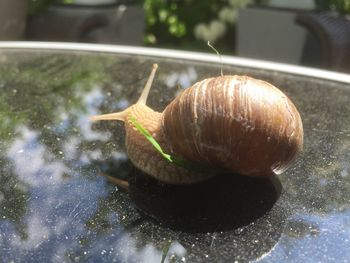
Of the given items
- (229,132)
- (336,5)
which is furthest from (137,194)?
(336,5)

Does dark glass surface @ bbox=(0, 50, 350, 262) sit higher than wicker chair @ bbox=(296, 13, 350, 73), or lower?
higher

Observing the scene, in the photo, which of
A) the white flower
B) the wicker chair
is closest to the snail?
the wicker chair

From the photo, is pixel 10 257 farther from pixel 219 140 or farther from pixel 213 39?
pixel 213 39

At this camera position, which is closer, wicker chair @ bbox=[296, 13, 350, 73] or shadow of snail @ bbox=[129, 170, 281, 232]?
shadow of snail @ bbox=[129, 170, 281, 232]

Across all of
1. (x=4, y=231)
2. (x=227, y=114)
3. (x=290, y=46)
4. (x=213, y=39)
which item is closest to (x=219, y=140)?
(x=227, y=114)

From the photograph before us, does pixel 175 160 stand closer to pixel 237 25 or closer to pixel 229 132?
pixel 229 132

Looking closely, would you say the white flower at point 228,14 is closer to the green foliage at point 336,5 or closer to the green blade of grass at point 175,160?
the green foliage at point 336,5

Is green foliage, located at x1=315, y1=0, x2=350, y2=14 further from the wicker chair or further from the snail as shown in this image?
the snail

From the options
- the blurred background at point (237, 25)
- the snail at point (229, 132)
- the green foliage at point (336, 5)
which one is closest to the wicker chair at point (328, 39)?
the blurred background at point (237, 25)
